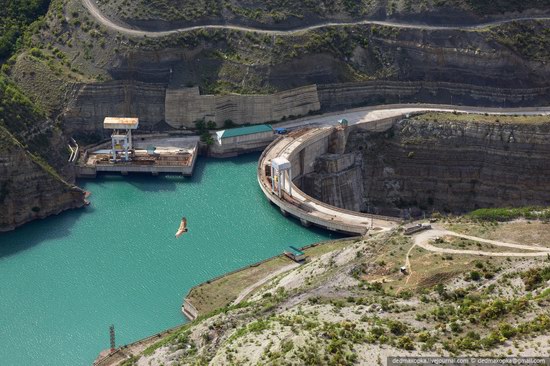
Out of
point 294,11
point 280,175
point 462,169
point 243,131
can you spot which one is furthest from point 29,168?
point 462,169

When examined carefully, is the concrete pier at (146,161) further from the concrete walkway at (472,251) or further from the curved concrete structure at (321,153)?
the concrete walkway at (472,251)

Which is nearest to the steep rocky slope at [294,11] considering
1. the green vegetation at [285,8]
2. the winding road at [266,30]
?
the green vegetation at [285,8]

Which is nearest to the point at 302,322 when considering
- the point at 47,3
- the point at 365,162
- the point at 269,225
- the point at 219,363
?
the point at 219,363

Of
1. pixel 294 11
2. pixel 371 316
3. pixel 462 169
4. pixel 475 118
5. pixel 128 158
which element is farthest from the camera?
pixel 294 11

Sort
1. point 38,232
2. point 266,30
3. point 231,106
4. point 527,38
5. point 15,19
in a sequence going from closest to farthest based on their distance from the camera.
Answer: point 38,232 < point 231,106 < point 266,30 < point 527,38 < point 15,19

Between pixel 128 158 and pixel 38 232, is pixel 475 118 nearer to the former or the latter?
pixel 128 158

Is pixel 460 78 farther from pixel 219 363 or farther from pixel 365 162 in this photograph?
pixel 219 363

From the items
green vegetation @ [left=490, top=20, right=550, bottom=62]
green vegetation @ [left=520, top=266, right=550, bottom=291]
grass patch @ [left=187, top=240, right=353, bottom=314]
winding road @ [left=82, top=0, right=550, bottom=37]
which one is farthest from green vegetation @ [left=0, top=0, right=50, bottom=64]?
green vegetation @ [left=520, top=266, right=550, bottom=291]
